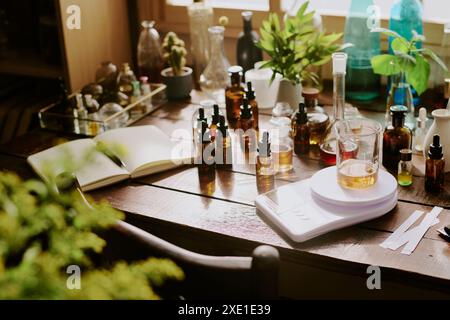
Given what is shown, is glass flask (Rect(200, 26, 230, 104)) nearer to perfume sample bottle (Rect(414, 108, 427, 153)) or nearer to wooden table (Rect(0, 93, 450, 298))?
wooden table (Rect(0, 93, 450, 298))

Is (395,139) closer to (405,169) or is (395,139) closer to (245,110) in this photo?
(405,169)

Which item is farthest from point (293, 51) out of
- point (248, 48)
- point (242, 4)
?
point (242, 4)

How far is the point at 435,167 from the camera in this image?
1.60 m

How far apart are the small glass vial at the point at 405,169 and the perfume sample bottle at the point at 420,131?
159 mm

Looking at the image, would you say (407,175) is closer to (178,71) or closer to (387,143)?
(387,143)

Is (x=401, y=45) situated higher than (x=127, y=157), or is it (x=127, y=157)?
(x=401, y=45)

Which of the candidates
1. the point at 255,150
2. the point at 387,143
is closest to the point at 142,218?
the point at 255,150

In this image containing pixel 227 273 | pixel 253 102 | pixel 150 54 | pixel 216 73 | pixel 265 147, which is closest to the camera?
pixel 227 273

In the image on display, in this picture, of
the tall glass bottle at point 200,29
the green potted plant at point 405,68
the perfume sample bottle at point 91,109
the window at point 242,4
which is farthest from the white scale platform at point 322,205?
the window at point 242,4

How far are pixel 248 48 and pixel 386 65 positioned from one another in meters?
0.51

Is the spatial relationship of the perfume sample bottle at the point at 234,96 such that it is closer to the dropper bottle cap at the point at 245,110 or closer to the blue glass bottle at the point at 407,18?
the dropper bottle cap at the point at 245,110

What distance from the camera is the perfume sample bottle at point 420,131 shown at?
1784mm

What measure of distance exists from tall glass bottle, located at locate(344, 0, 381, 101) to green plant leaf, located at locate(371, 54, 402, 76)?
21 centimetres
